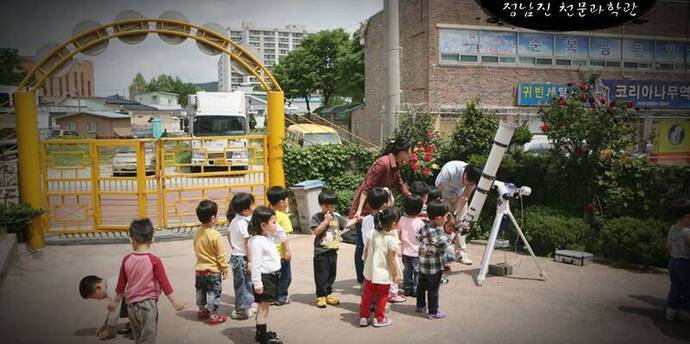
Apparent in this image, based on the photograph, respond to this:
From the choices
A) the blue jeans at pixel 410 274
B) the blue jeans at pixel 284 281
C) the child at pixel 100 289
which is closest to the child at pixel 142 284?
the child at pixel 100 289

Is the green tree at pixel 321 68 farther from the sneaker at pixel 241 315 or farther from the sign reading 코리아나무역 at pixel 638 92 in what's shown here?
the sneaker at pixel 241 315

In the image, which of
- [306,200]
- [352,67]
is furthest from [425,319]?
[352,67]

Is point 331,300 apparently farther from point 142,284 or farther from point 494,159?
point 494,159

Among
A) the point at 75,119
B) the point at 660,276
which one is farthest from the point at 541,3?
the point at 75,119

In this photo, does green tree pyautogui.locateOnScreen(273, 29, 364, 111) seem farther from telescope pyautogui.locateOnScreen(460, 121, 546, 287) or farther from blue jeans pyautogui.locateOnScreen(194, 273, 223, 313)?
blue jeans pyautogui.locateOnScreen(194, 273, 223, 313)

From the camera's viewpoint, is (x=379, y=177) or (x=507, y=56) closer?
(x=379, y=177)

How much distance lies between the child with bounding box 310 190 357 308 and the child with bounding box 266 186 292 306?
12.4 inches

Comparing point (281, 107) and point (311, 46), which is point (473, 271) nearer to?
point (281, 107)

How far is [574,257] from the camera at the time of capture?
7.23 metres

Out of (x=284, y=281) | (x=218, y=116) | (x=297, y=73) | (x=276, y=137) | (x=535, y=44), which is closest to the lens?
(x=284, y=281)

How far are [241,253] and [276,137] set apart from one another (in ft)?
14.5

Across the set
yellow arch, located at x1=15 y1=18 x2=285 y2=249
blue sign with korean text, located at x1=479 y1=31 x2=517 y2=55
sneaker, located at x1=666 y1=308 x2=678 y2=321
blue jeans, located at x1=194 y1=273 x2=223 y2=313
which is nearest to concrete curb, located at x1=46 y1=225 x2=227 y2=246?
yellow arch, located at x1=15 y1=18 x2=285 y2=249

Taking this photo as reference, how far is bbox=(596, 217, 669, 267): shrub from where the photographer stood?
6.95 m

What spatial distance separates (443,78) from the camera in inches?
853
